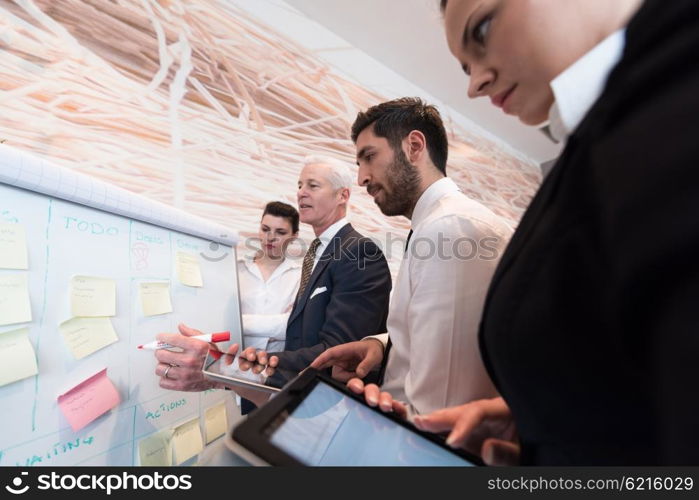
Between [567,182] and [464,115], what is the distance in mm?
2748

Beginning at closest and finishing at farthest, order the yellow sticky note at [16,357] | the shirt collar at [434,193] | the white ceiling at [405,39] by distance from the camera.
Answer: the yellow sticky note at [16,357] < the shirt collar at [434,193] < the white ceiling at [405,39]

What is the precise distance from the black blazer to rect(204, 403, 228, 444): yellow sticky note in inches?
12.0

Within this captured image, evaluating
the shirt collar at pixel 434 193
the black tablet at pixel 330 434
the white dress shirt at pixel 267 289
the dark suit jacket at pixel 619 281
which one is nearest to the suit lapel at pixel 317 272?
the white dress shirt at pixel 267 289

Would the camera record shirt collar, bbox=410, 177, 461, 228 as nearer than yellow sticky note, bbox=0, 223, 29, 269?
No

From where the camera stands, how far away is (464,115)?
8.62ft

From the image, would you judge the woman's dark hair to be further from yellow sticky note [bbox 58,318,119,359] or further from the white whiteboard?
yellow sticky note [bbox 58,318,119,359]

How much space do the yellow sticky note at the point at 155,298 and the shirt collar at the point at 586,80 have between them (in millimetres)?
898

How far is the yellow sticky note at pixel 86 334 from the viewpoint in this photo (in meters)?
0.58

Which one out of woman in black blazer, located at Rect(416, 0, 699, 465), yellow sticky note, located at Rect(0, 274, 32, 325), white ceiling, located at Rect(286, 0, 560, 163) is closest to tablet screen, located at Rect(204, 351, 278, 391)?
yellow sticky note, located at Rect(0, 274, 32, 325)

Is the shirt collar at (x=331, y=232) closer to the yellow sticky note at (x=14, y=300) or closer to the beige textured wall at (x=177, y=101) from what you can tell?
the beige textured wall at (x=177, y=101)

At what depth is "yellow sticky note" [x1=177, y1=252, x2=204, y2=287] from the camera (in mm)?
899

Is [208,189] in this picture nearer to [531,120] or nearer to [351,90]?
[351,90]
